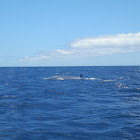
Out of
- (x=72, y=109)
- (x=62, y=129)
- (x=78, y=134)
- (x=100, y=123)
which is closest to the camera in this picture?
(x=78, y=134)

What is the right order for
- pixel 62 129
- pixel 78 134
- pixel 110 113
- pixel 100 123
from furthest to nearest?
pixel 110 113 → pixel 100 123 → pixel 62 129 → pixel 78 134

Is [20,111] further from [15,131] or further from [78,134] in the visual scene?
[78,134]

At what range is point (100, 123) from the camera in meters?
15.4

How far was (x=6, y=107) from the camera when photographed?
845 inches

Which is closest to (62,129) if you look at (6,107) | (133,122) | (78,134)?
(78,134)

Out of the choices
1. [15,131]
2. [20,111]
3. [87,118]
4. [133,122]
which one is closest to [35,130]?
[15,131]

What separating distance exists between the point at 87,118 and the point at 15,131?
20.4ft

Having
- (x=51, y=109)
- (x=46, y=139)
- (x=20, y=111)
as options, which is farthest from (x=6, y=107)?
(x=46, y=139)

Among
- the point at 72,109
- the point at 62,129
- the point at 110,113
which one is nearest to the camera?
the point at 62,129

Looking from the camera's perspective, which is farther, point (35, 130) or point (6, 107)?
point (6, 107)

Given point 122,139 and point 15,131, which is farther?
point 15,131

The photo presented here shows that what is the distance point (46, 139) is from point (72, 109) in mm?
8335

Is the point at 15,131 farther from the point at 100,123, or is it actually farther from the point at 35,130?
the point at 100,123

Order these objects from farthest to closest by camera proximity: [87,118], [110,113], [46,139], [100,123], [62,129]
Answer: [110,113]
[87,118]
[100,123]
[62,129]
[46,139]
